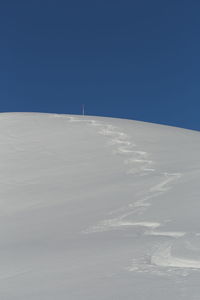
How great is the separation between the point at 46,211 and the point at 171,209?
1.45 metres

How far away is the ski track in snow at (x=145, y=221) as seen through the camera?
8.44ft

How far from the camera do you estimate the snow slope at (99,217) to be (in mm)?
2379

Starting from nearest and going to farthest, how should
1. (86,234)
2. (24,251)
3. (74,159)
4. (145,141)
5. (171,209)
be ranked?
(24,251)
(86,234)
(171,209)
(74,159)
(145,141)

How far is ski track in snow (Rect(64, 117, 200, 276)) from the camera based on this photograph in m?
2.57

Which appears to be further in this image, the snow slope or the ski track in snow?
the ski track in snow

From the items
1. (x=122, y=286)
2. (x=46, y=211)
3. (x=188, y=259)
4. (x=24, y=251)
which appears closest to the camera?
(x=122, y=286)

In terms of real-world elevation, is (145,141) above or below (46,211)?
above

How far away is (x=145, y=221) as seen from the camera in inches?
146

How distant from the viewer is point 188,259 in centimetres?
262

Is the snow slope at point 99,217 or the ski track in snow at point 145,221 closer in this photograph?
the snow slope at point 99,217

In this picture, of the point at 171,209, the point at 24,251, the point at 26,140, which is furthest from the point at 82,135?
the point at 24,251

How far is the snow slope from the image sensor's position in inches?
93.7

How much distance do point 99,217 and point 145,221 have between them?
21.5 inches

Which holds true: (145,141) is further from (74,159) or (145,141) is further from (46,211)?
(46,211)
